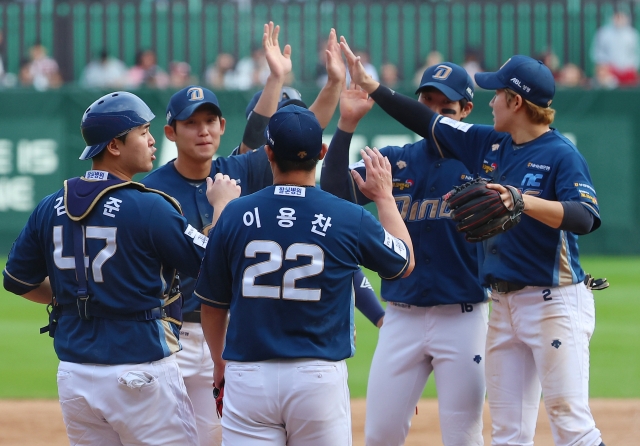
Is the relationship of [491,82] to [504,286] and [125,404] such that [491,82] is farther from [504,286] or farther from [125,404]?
[125,404]

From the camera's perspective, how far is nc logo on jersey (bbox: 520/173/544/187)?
15.4 feet

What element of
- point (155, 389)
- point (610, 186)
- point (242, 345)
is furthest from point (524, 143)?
point (610, 186)

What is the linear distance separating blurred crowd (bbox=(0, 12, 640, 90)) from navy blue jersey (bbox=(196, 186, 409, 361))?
11023mm

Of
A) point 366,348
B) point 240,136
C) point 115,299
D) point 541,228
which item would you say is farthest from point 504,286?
point 240,136

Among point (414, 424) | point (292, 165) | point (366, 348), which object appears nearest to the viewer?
point (292, 165)

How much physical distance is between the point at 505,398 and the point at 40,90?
1055 centimetres

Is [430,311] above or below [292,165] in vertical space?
below

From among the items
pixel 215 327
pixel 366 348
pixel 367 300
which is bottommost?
pixel 366 348

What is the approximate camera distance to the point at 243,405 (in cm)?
376

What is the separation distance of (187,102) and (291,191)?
4.58 feet

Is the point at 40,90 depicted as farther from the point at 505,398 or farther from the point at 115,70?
the point at 505,398

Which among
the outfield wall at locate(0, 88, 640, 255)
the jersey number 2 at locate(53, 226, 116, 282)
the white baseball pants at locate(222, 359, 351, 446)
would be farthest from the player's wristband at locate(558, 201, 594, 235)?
the outfield wall at locate(0, 88, 640, 255)

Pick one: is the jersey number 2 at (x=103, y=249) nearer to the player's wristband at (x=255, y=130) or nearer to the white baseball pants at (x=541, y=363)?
the player's wristband at (x=255, y=130)

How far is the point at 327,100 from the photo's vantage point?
18.0ft
